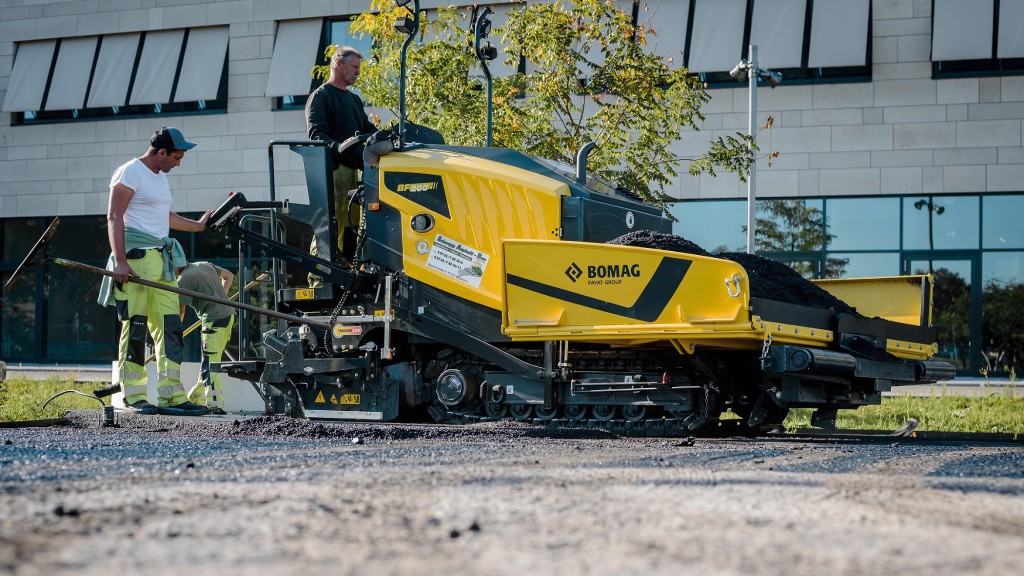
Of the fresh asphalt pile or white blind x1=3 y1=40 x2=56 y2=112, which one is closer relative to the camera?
the fresh asphalt pile

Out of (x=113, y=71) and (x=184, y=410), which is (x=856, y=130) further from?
(x=113, y=71)

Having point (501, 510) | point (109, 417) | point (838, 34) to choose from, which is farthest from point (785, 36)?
point (501, 510)

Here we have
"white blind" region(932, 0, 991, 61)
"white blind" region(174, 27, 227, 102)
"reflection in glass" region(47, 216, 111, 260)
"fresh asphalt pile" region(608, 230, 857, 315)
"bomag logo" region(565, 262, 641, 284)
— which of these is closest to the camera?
"bomag logo" region(565, 262, 641, 284)

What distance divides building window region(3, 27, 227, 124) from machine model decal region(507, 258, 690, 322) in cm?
1593

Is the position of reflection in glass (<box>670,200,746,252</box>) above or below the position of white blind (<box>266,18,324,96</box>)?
below

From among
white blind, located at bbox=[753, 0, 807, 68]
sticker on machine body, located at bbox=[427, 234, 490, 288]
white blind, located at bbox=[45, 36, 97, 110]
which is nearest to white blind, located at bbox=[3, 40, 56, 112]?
white blind, located at bbox=[45, 36, 97, 110]

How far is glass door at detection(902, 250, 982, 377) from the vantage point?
18781 millimetres

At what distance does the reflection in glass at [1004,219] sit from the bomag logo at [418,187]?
1290 cm

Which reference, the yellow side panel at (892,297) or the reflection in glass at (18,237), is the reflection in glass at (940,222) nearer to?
the yellow side panel at (892,297)

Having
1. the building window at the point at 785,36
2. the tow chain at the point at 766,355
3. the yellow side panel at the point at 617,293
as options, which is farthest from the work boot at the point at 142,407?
the building window at the point at 785,36

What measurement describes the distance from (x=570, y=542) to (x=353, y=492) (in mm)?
1229

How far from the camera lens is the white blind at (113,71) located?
2267 centimetres

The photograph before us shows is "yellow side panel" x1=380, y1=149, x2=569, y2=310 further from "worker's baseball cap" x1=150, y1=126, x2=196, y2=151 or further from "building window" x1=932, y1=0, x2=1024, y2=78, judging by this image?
"building window" x1=932, y1=0, x2=1024, y2=78

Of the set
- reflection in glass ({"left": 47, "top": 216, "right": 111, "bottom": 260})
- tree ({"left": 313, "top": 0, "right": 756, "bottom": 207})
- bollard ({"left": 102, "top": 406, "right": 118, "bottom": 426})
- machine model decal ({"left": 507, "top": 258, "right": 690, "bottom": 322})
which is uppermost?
tree ({"left": 313, "top": 0, "right": 756, "bottom": 207})
